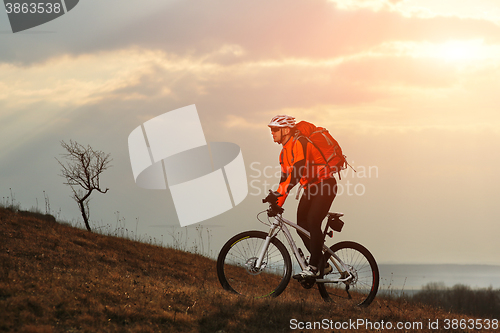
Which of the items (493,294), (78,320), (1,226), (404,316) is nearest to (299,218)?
(404,316)

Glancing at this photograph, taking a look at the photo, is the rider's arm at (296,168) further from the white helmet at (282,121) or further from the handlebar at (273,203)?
the white helmet at (282,121)

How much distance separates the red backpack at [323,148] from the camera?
24.2ft

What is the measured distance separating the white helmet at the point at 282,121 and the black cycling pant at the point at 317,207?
114 cm

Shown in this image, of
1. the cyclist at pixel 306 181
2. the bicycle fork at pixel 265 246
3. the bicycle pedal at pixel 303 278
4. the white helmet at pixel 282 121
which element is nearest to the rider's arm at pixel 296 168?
the cyclist at pixel 306 181

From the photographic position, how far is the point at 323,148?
741 centimetres

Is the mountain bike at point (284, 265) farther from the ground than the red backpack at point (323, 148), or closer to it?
closer to it

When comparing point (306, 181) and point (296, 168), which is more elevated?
point (296, 168)

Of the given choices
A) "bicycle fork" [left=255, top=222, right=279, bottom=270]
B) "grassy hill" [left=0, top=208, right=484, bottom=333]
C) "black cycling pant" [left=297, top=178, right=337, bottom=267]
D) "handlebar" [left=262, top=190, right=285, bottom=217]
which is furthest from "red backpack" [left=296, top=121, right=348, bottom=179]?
"grassy hill" [left=0, top=208, right=484, bottom=333]

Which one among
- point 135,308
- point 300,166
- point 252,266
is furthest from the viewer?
Answer: point 252,266

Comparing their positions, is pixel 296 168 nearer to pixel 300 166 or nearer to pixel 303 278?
pixel 300 166

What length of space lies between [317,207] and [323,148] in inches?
40.3

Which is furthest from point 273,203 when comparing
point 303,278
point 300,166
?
point 303,278

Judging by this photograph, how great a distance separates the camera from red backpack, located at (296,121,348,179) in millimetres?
7387

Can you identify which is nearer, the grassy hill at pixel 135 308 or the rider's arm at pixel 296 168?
the grassy hill at pixel 135 308
